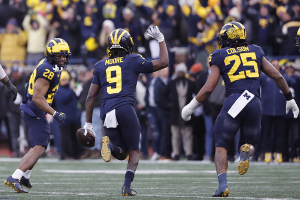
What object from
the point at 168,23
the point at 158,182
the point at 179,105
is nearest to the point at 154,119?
the point at 179,105

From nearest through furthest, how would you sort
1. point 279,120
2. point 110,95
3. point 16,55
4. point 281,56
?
point 110,95, point 279,120, point 281,56, point 16,55

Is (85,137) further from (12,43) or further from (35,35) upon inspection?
(12,43)

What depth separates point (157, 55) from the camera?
1552 centimetres

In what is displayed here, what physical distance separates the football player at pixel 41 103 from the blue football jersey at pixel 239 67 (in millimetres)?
2213

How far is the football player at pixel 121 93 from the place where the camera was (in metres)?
6.43

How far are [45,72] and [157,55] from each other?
8340 mm

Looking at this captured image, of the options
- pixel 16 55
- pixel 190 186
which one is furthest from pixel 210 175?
pixel 16 55

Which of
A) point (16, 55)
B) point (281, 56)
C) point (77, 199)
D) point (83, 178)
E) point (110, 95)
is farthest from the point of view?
point (16, 55)

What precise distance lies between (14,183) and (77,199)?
128 cm

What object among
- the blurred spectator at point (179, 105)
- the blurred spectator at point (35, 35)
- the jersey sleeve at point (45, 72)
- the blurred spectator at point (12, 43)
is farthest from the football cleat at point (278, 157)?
the blurred spectator at point (12, 43)

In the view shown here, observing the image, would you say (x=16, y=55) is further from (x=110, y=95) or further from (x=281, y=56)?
(x=110, y=95)

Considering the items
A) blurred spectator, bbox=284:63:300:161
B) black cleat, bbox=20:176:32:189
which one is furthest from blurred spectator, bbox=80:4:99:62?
black cleat, bbox=20:176:32:189

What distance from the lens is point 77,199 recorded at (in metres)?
5.94

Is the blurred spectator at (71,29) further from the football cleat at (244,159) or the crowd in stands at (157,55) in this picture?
the football cleat at (244,159)
